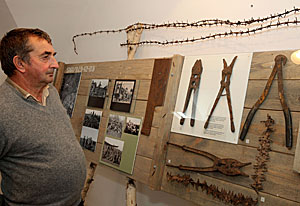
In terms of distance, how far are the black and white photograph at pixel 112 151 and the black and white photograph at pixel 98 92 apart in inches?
12.0

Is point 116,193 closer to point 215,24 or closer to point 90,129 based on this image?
point 90,129

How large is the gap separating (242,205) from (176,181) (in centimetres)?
40

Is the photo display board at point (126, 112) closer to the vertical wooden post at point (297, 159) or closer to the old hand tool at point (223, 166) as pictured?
the old hand tool at point (223, 166)

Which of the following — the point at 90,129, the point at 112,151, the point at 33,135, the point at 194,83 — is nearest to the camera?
the point at 33,135

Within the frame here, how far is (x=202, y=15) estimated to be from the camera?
2.02m

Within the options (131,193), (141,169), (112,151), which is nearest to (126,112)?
(112,151)

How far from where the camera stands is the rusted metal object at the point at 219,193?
54.7 inches

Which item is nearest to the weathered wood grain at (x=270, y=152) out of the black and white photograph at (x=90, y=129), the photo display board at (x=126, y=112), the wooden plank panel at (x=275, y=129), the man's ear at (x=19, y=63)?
the wooden plank panel at (x=275, y=129)

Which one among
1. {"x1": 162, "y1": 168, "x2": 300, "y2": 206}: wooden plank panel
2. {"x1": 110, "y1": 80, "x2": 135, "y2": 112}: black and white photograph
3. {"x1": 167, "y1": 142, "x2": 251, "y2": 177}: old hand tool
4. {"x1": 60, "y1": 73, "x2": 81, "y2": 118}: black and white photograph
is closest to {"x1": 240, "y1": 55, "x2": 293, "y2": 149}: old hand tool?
{"x1": 167, "y1": 142, "x2": 251, "y2": 177}: old hand tool

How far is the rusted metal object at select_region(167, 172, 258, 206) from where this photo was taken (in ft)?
4.56

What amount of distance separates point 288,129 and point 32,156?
115 cm

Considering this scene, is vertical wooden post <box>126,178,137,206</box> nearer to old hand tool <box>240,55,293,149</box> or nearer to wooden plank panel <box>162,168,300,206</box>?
wooden plank panel <box>162,168,300,206</box>

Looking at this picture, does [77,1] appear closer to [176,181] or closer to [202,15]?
[202,15]

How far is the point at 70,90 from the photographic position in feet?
8.57
